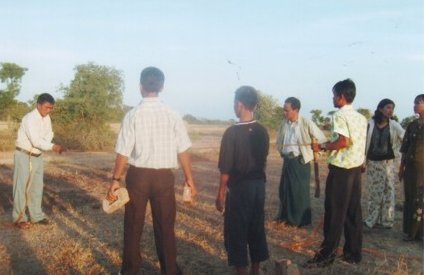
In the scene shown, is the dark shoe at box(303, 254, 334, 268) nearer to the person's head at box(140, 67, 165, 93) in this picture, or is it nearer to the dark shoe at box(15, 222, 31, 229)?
the person's head at box(140, 67, 165, 93)

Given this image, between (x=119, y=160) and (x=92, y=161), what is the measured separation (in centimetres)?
1265

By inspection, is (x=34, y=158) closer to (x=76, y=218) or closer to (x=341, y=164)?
(x=76, y=218)

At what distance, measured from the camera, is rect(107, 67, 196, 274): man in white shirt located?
13.5 feet

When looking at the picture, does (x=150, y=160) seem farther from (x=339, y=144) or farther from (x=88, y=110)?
(x=88, y=110)

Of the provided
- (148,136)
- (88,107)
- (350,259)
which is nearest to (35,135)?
(148,136)

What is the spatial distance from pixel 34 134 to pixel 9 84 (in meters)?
23.2

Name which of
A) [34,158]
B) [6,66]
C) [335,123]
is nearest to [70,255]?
[34,158]

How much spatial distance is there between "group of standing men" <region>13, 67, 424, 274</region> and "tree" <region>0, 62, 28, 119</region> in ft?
71.7

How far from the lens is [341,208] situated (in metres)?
4.97

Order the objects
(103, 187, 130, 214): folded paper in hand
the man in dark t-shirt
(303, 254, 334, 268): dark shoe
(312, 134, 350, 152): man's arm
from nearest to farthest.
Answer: (103, 187, 130, 214): folded paper in hand, the man in dark t-shirt, (312, 134, 350, 152): man's arm, (303, 254, 334, 268): dark shoe

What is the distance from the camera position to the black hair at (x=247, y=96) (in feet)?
13.9

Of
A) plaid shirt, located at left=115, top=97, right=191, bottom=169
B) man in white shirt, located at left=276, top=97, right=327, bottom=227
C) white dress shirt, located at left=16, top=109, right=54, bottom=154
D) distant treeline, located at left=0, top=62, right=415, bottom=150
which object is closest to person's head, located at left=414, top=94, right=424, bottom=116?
man in white shirt, located at left=276, top=97, right=327, bottom=227

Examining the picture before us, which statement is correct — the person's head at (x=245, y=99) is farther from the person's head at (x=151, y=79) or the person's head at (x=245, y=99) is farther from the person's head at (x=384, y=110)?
the person's head at (x=384, y=110)

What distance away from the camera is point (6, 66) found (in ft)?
89.4
